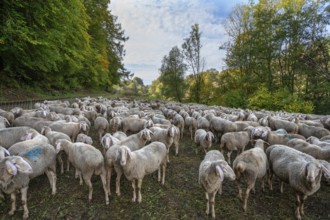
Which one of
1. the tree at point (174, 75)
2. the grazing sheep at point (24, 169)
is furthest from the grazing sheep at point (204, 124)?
the tree at point (174, 75)

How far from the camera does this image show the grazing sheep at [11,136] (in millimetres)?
6953

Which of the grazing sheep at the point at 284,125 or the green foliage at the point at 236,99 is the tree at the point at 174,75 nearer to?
the green foliage at the point at 236,99

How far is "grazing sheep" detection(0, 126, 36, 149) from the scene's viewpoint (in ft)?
22.8

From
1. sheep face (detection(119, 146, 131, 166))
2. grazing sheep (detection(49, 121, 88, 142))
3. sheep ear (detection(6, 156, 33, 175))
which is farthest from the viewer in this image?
grazing sheep (detection(49, 121, 88, 142))

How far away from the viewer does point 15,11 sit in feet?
49.7

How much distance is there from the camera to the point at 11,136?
7168 millimetres

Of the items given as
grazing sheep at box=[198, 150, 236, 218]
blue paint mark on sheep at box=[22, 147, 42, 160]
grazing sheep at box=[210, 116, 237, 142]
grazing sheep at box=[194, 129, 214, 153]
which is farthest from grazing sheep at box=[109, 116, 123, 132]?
grazing sheep at box=[198, 150, 236, 218]

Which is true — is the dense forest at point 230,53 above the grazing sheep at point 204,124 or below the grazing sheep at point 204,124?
above

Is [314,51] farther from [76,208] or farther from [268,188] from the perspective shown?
[76,208]

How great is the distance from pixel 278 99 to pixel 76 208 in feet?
86.2

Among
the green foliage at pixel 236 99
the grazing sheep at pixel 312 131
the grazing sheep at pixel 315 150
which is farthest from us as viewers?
the green foliage at pixel 236 99

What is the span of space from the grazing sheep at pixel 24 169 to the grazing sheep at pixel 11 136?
1.82 metres

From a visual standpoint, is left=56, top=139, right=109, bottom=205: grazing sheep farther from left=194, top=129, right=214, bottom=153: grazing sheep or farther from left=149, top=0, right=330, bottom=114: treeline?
left=149, top=0, right=330, bottom=114: treeline

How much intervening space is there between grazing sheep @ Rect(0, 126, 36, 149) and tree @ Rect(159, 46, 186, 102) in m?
38.6
